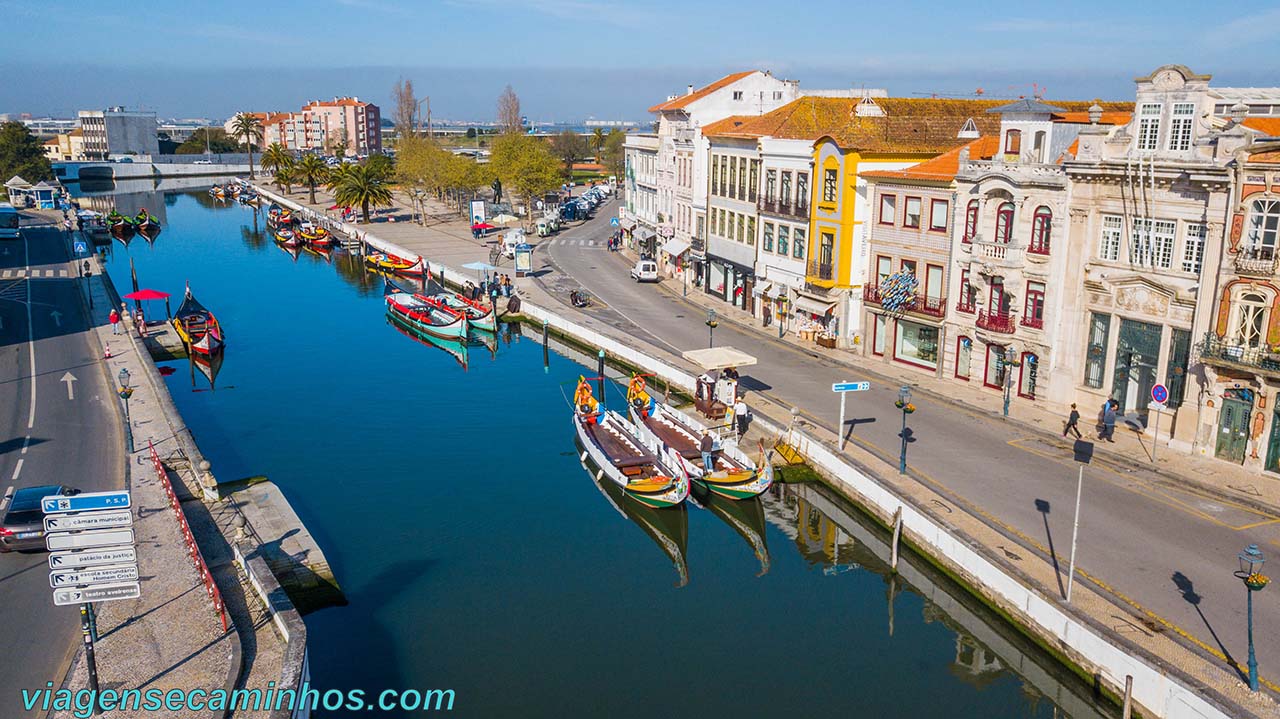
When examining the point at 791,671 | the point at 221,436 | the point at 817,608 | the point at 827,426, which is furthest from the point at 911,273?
the point at 221,436

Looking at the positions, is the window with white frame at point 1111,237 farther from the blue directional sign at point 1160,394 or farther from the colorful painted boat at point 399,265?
the colorful painted boat at point 399,265

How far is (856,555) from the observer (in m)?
33.3

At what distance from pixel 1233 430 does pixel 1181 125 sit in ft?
37.7

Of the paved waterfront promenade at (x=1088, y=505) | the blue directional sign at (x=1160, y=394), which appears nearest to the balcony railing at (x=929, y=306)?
the paved waterfront promenade at (x=1088, y=505)

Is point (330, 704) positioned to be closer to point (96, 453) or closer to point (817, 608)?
point (817, 608)

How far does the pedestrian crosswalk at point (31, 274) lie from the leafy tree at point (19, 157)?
11360 cm

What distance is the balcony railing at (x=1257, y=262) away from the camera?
106 feet

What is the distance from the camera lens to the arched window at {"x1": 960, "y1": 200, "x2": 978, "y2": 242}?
4438 cm

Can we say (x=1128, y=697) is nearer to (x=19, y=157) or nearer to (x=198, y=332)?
(x=198, y=332)

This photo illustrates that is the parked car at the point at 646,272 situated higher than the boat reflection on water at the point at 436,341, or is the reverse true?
the parked car at the point at 646,272

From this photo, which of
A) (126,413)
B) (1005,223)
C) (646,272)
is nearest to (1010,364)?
(1005,223)

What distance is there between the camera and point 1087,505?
31672 millimetres

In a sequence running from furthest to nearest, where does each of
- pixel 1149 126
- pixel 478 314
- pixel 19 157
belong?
pixel 19 157 < pixel 478 314 < pixel 1149 126

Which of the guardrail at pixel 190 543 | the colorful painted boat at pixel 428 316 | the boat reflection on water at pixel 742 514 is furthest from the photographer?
the colorful painted boat at pixel 428 316
